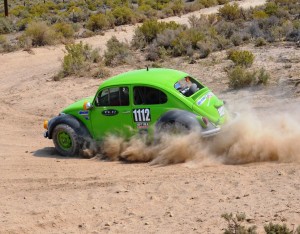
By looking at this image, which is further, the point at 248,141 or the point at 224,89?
the point at 224,89

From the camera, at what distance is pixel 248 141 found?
33.9ft

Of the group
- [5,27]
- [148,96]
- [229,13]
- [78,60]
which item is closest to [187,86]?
[148,96]

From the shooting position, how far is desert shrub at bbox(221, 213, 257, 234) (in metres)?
6.77

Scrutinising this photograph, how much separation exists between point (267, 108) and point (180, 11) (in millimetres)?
30978

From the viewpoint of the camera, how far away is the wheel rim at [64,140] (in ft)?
38.9

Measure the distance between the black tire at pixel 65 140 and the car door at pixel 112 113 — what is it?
1.56 ft

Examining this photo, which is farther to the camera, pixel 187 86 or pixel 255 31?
pixel 255 31

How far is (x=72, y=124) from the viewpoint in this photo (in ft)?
38.3

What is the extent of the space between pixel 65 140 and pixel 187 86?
295 centimetres

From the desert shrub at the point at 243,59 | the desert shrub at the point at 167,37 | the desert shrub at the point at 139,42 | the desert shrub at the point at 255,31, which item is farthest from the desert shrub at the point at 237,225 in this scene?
the desert shrub at the point at 139,42

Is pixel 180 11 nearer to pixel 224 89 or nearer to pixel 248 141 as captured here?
pixel 224 89

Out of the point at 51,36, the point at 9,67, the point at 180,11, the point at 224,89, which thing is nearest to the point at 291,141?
the point at 224,89

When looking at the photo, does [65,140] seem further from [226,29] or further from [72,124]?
[226,29]

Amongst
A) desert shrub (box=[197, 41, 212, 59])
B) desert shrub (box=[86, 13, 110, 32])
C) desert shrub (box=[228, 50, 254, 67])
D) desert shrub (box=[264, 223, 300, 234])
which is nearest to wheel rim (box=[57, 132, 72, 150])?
desert shrub (box=[264, 223, 300, 234])
